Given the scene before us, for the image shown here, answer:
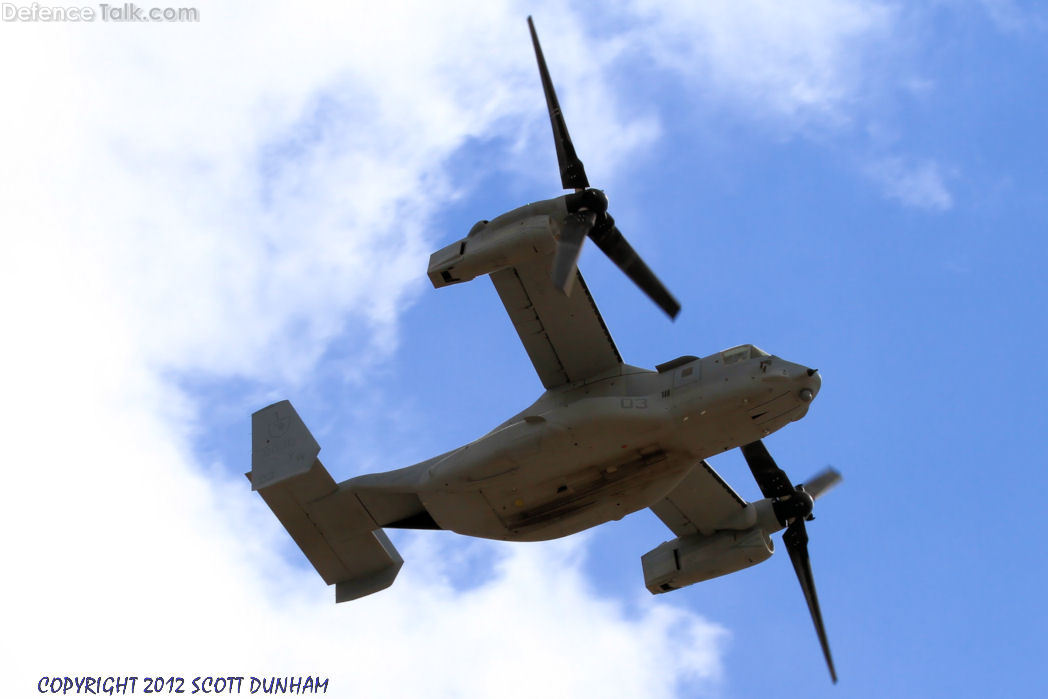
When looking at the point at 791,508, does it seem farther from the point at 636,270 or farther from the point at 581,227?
the point at 581,227

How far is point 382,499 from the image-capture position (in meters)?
22.8

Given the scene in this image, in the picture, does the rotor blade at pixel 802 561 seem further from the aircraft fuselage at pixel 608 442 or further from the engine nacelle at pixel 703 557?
the aircraft fuselage at pixel 608 442

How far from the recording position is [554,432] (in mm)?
20922

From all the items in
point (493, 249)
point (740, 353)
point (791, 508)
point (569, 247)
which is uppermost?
point (493, 249)

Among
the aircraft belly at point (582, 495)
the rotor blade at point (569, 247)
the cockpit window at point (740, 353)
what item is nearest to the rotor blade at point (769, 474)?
the aircraft belly at point (582, 495)

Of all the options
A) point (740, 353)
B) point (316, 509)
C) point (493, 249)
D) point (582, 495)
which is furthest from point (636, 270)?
point (316, 509)

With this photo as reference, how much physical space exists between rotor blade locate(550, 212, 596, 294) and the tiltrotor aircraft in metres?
0.02

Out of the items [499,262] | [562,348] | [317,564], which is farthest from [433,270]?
[317,564]

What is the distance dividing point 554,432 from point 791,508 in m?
6.84

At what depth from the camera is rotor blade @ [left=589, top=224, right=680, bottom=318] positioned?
69.5 feet

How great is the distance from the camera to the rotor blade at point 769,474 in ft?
81.8

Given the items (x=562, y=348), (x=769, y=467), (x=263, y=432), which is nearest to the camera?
(x=562, y=348)

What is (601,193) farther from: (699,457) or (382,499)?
(382,499)

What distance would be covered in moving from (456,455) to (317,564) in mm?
4211
